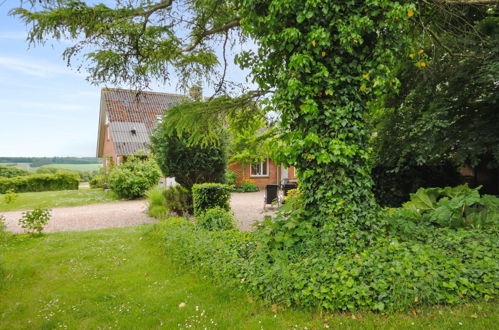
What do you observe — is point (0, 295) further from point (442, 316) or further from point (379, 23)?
point (379, 23)

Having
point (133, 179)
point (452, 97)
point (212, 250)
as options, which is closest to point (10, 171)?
point (133, 179)

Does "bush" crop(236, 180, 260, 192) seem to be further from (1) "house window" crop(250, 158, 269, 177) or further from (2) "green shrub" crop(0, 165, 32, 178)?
(2) "green shrub" crop(0, 165, 32, 178)

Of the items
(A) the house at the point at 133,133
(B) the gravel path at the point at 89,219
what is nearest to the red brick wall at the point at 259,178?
(A) the house at the point at 133,133

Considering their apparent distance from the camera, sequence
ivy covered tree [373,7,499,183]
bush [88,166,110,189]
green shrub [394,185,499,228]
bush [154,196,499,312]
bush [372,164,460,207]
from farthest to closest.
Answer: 1. bush [88,166,110,189]
2. bush [372,164,460,207]
3. ivy covered tree [373,7,499,183]
4. green shrub [394,185,499,228]
5. bush [154,196,499,312]

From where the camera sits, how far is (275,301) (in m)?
3.53

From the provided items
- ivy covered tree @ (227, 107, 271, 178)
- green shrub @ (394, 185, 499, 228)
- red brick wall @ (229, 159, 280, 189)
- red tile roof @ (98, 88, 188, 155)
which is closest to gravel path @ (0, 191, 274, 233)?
ivy covered tree @ (227, 107, 271, 178)

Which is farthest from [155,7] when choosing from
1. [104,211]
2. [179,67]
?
[104,211]

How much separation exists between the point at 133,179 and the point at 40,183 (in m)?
11.8

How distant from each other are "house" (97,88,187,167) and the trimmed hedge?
10.3 ft

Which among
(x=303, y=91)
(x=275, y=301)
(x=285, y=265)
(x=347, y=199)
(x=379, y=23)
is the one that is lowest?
(x=275, y=301)

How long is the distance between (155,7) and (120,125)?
18515mm

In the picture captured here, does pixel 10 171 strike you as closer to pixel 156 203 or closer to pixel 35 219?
pixel 156 203

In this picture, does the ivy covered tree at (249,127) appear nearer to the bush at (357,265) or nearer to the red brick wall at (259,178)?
the bush at (357,265)

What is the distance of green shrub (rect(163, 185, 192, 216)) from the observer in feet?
36.2
